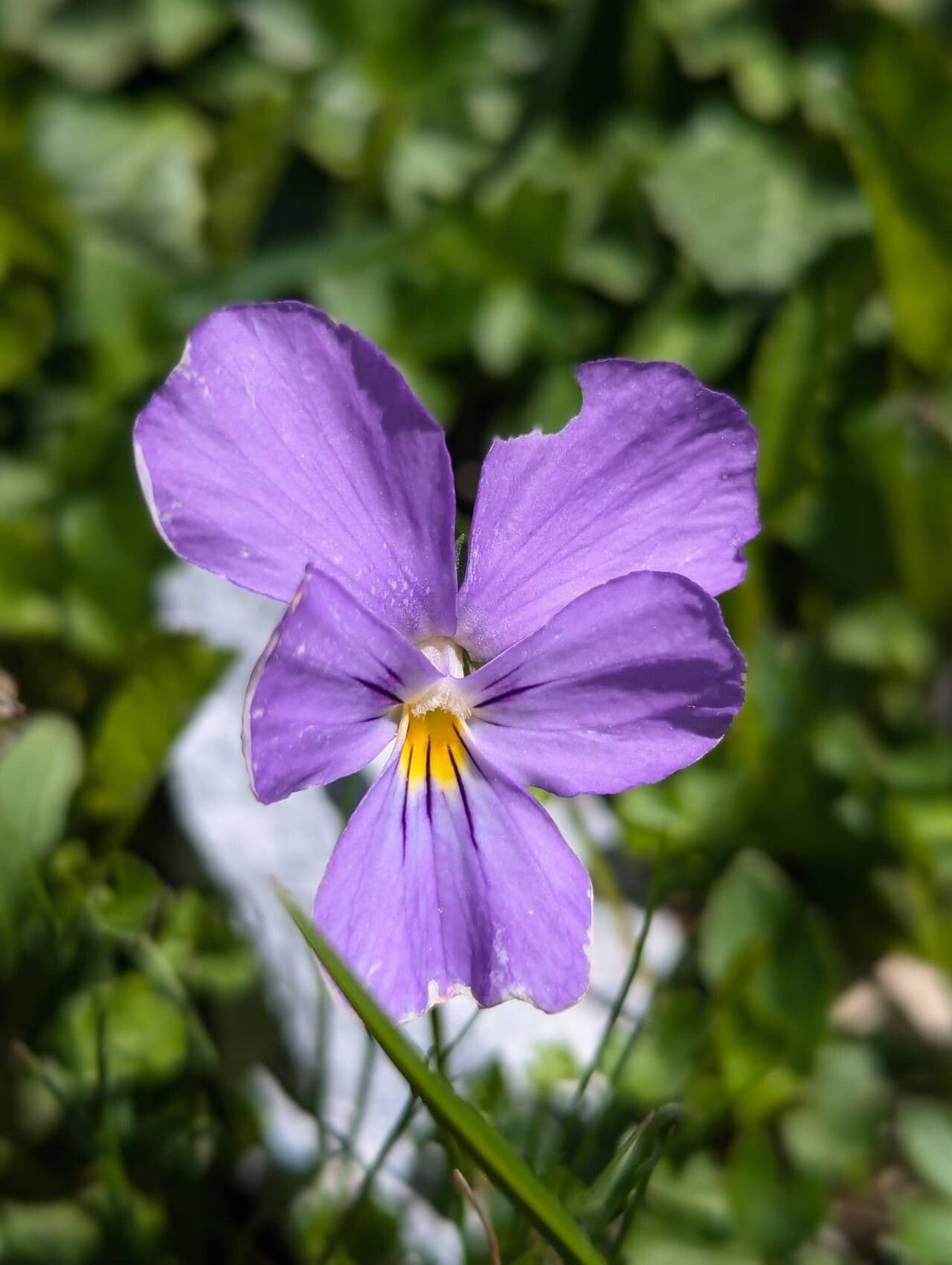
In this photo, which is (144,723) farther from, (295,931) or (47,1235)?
(47,1235)

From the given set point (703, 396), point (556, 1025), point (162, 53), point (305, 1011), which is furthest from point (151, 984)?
point (162, 53)

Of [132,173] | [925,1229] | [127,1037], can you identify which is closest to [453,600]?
[127,1037]

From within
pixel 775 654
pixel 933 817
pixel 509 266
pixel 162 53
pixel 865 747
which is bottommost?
pixel 933 817

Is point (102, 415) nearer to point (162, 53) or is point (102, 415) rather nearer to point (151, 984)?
point (162, 53)

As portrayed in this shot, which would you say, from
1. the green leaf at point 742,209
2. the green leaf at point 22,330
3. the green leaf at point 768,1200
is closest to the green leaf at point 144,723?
the green leaf at point 22,330

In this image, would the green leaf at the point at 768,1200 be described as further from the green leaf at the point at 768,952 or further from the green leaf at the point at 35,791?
the green leaf at the point at 35,791

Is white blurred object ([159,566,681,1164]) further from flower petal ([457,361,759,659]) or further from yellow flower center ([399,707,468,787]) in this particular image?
flower petal ([457,361,759,659])

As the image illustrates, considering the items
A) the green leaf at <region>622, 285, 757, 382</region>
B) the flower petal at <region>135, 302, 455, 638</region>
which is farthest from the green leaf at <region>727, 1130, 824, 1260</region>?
the green leaf at <region>622, 285, 757, 382</region>
